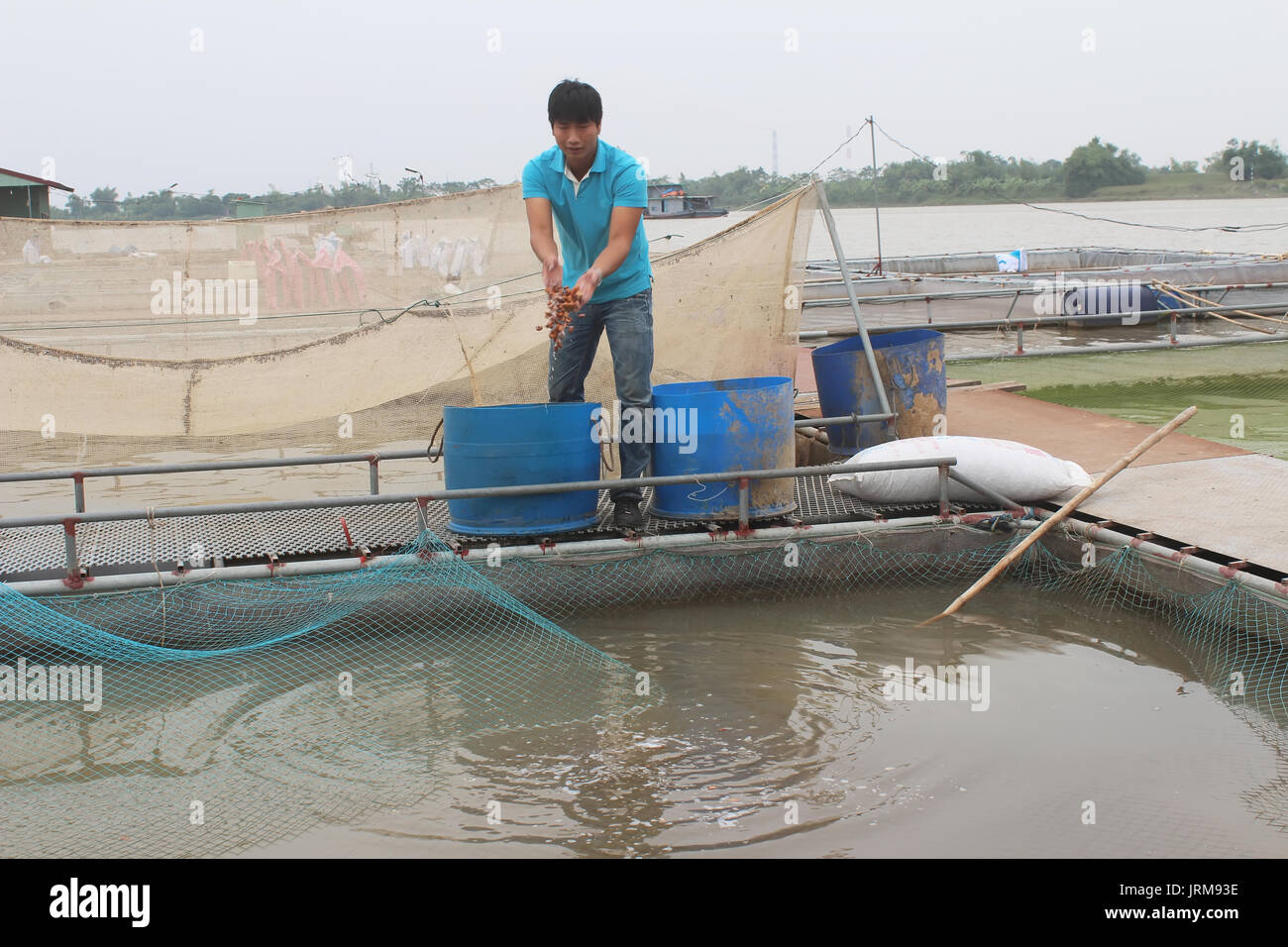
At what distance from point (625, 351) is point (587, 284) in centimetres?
52

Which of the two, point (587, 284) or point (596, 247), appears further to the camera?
point (596, 247)

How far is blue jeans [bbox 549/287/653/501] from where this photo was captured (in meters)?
5.52

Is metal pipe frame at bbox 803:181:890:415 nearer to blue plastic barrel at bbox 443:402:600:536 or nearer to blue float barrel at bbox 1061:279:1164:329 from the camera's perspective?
blue plastic barrel at bbox 443:402:600:536

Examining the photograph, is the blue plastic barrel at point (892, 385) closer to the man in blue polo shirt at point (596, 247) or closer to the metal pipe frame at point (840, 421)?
the metal pipe frame at point (840, 421)

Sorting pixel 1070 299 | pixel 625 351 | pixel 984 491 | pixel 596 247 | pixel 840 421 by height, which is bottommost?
pixel 984 491

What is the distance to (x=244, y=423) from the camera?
254 inches

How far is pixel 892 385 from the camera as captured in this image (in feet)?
22.1

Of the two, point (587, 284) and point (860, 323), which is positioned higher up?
point (587, 284)

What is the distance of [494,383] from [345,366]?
2.86ft

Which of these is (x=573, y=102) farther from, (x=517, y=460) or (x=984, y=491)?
(x=984, y=491)

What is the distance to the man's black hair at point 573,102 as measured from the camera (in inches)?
203

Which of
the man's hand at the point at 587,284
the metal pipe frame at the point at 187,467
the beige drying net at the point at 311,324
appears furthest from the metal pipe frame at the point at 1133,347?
the metal pipe frame at the point at 187,467

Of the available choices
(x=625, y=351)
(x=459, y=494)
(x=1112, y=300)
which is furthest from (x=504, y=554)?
(x=1112, y=300)
